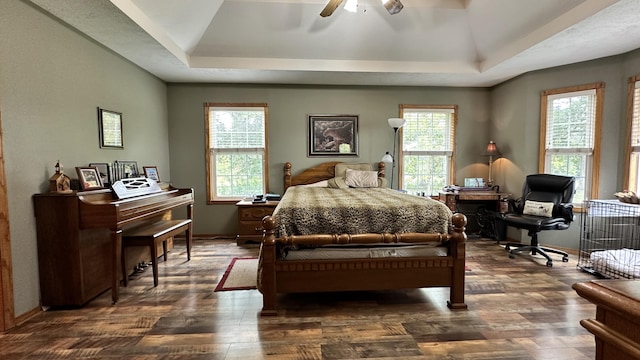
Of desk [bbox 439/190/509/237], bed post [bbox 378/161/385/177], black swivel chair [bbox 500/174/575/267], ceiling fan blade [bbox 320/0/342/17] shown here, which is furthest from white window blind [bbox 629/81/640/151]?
ceiling fan blade [bbox 320/0/342/17]

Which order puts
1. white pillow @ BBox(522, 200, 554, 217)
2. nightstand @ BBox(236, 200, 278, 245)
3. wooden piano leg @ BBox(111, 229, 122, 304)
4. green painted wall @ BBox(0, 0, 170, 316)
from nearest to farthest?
1. green painted wall @ BBox(0, 0, 170, 316)
2. wooden piano leg @ BBox(111, 229, 122, 304)
3. white pillow @ BBox(522, 200, 554, 217)
4. nightstand @ BBox(236, 200, 278, 245)

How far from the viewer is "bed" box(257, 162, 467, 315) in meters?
2.31

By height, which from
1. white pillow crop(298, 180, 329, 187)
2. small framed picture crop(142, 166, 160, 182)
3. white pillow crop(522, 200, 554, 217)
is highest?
small framed picture crop(142, 166, 160, 182)

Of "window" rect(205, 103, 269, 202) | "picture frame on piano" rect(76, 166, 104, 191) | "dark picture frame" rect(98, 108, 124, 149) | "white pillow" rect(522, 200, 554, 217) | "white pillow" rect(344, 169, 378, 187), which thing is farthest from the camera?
"window" rect(205, 103, 269, 202)

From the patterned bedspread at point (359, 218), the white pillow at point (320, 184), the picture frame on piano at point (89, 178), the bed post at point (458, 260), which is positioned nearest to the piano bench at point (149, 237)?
the picture frame on piano at point (89, 178)

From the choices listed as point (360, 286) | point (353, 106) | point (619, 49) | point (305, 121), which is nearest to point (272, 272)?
point (360, 286)

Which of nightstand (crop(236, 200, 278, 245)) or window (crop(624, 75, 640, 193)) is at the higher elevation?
window (crop(624, 75, 640, 193))

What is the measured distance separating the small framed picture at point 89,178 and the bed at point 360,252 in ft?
5.80

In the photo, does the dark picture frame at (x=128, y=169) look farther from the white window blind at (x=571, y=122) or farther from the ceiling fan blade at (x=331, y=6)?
the white window blind at (x=571, y=122)

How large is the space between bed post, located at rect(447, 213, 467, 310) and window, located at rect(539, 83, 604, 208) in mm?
2790

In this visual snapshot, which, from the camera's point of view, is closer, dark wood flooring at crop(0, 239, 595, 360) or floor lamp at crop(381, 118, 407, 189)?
dark wood flooring at crop(0, 239, 595, 360)

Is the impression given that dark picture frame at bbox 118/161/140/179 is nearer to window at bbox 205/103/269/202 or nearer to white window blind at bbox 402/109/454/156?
window at bbox 205/103/269/202

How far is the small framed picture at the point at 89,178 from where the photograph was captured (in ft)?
8.55

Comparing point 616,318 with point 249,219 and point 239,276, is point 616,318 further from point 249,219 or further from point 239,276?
point 249,219
